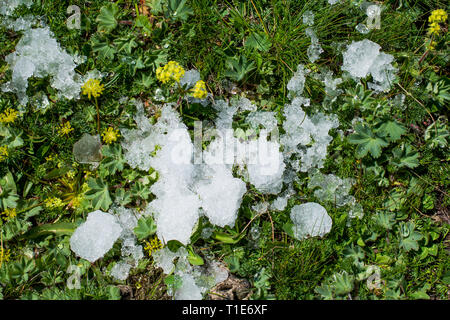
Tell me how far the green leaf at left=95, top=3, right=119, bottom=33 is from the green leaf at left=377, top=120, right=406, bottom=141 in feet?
7.37

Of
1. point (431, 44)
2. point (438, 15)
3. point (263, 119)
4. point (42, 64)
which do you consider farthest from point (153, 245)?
point (438, 15)

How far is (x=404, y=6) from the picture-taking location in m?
3.13

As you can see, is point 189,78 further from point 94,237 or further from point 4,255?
point 4,255

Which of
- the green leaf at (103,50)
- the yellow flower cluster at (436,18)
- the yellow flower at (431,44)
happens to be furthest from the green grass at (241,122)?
the yellow flower cluster at (436,18)

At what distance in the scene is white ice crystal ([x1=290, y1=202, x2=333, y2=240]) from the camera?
9.32 ft

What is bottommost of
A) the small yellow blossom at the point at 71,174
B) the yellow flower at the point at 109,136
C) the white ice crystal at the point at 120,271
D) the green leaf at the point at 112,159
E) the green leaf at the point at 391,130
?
the white ice crystal at the point at 120,271

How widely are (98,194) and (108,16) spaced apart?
55.7 inches

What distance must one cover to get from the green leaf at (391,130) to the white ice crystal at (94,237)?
2.12 m

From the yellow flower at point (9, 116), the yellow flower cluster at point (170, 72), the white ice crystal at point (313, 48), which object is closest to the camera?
the yellow flower cluster at point (170, 72)

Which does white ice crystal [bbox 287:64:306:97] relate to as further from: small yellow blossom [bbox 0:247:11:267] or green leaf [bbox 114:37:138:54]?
small yellow blossom [bbox 0:247:11:267]

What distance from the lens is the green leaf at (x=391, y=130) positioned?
2885mm

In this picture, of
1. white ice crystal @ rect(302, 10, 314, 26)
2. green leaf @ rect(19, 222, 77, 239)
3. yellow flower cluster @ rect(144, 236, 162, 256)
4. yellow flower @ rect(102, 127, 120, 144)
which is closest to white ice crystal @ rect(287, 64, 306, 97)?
white ice crystal @ rect(302, 10, 314, 26)

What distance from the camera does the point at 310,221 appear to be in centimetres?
285

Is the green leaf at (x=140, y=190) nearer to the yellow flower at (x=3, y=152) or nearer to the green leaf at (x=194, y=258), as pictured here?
the green leaf at (x=194, y=258)
